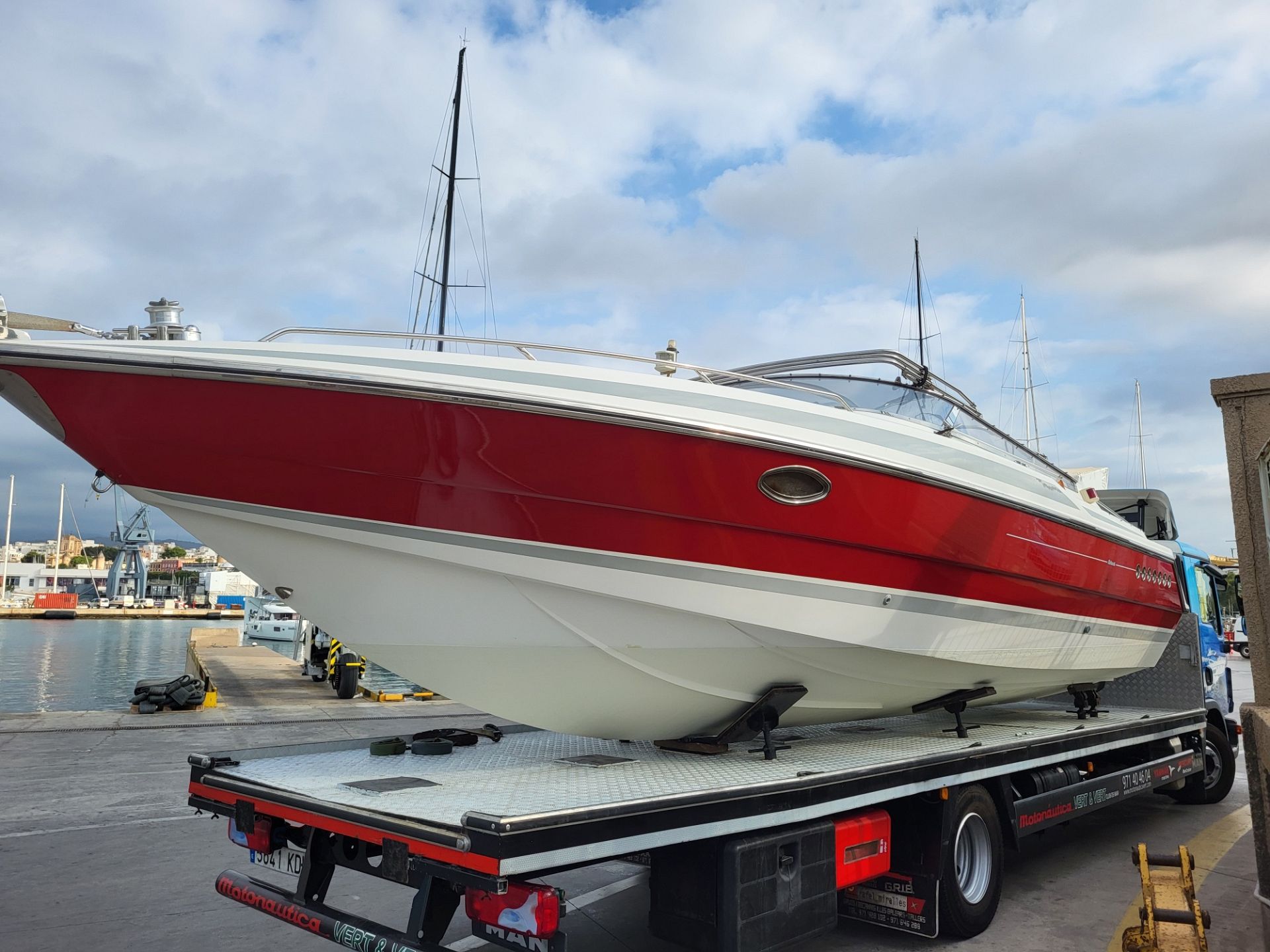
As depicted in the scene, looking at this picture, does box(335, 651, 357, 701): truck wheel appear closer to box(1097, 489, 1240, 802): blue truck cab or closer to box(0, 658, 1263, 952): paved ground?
box(0, 658, 1263, 952): paved ground

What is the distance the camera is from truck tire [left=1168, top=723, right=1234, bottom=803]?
7.08m

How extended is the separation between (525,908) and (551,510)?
1.33 m

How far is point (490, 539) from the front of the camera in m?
3.24

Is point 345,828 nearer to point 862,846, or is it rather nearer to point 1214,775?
point 862,846

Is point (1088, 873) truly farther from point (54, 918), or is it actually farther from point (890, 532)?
point (54, 918)

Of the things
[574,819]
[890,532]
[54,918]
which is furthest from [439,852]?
[54,918]

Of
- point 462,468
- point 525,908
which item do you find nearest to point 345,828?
point 525,908

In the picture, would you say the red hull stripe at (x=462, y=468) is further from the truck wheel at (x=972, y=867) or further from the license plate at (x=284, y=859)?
the truck wheel at (x=972, y=867)

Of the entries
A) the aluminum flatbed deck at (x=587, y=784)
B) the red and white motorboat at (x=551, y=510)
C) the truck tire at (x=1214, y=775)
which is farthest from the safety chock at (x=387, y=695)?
the red and white motorboat at (x=551, y=510)

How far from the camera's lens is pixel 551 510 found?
3.26 meters

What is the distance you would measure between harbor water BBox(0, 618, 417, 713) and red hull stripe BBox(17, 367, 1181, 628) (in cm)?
940

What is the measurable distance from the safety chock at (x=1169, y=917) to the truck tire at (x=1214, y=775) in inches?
167

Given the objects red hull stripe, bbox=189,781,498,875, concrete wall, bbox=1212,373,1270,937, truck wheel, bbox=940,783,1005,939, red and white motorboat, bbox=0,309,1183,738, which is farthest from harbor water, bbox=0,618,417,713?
concrete wall, bbox=1212,373,1270,937

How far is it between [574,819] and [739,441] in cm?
152
